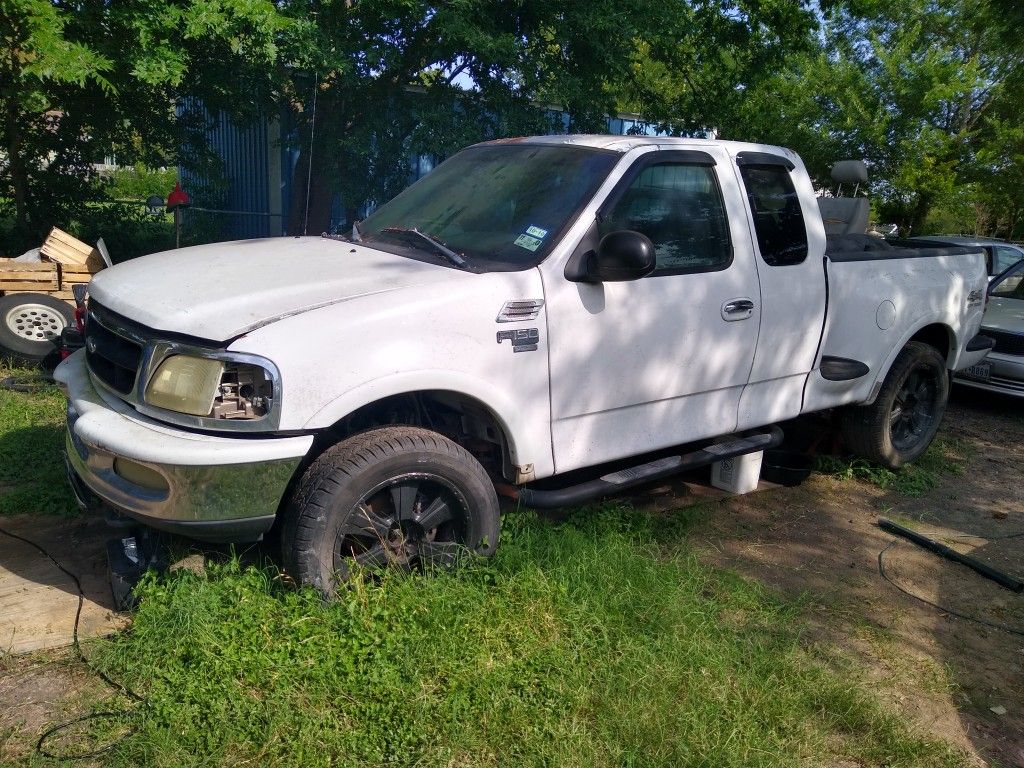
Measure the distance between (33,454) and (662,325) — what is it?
12.7 ft

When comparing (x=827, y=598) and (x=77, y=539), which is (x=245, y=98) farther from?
(x=827, y=598)

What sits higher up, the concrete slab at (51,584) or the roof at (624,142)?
the roof at (624,142)

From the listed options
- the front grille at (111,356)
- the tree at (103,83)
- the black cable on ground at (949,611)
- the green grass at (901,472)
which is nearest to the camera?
the front grille at (111,356)

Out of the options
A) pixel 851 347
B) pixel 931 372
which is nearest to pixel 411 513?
pixel 851 347

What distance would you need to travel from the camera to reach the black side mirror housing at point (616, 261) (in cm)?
396

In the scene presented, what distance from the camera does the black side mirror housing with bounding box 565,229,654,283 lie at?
156 inches

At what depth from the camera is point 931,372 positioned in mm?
6387

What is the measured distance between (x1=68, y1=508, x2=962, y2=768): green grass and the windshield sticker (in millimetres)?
1364

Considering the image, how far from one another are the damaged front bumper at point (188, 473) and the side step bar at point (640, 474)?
3.93 feet

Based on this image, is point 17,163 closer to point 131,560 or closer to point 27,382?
point 27,382

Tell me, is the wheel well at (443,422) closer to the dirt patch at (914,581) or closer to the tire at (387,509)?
the tire at (387,509)

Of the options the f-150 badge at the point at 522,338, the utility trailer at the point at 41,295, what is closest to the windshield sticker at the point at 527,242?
the f-150 badge at the point at 522,338

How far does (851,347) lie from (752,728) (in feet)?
9.75

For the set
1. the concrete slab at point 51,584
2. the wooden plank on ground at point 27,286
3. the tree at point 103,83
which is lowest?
the concrete slab at point 51,584
